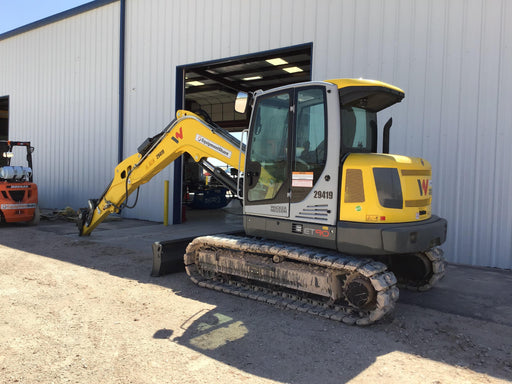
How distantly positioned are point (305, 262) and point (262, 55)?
7204 mm

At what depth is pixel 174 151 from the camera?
23.9 feet

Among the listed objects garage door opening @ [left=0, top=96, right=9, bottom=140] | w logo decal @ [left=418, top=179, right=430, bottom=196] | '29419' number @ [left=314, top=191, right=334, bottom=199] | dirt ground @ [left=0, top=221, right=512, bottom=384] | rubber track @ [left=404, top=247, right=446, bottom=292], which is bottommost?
dirt ground @ [left=0, top=221, right=512, bottom=384]

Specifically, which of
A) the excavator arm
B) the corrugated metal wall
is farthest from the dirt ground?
the corrugated metal wall

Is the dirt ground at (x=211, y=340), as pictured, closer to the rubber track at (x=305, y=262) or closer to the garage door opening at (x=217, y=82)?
the rubber track at (x=305, y=262)

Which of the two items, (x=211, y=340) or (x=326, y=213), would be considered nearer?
(x=211, y=340)

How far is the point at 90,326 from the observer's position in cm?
451

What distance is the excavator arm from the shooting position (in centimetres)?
654

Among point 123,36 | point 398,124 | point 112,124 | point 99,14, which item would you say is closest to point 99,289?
point 398,124

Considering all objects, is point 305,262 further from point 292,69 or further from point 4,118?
point 4,118

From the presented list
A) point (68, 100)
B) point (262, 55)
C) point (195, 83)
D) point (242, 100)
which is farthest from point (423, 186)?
point (195, 83)

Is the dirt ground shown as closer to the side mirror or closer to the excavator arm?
the excavator arm

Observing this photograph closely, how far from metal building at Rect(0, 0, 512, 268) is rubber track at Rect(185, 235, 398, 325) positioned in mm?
4186

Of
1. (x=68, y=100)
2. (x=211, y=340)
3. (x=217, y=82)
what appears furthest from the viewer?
(x=217, y=82)

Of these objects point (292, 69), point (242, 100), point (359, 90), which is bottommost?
point (242, 100)
